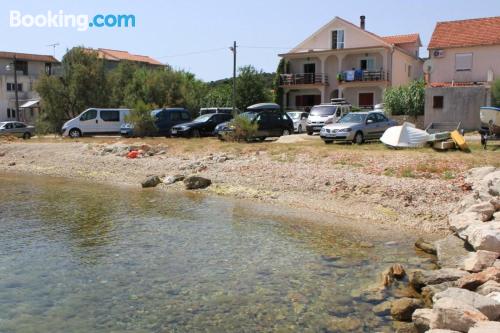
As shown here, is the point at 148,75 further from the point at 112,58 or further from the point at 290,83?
the point at 112,58

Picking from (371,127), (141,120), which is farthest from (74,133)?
(371,127)

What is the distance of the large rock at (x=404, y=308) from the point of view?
23.0ft

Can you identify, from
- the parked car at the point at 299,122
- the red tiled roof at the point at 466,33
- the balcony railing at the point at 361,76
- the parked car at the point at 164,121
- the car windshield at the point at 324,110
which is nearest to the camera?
the parked car at the point at 164,121

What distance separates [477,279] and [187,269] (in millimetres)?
4826

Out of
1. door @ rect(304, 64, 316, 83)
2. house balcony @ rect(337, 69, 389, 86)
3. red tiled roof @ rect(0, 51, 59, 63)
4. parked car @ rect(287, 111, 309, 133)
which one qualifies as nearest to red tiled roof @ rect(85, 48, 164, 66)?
red tiled roof @ rect(0, 51, 59, 63)

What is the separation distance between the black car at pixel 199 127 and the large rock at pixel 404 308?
21294 mm

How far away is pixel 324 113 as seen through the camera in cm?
2928

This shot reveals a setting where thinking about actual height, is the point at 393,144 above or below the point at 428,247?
above

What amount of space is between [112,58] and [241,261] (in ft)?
188

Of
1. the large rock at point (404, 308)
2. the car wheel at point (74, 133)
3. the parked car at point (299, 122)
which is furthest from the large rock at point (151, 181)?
the parked car at point (299, 122)

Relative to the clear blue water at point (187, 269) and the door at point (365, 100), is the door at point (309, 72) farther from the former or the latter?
the clear blue water at point (187, 269)

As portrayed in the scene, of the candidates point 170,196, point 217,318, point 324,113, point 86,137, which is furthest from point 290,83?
point 217,318

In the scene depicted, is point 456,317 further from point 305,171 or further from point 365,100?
point 365,100

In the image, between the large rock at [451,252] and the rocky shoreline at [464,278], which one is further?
the large rock at [451,252]
